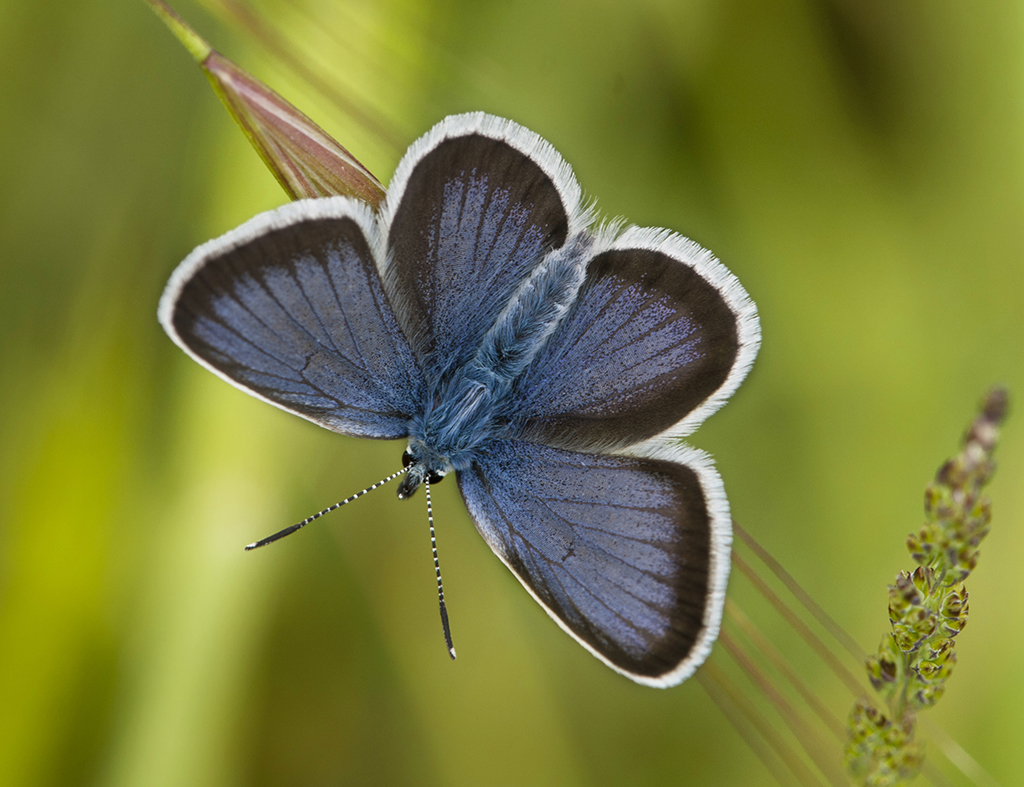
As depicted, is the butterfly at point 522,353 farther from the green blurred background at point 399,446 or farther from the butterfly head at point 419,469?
the green blurred background at point 399,446

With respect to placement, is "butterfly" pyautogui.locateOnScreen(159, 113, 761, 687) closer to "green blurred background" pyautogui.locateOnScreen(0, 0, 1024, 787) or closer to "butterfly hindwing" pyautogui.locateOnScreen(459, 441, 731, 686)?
"butterfly hindwing" pyautogui.locateOnScreen(459, 441, 731, 686)

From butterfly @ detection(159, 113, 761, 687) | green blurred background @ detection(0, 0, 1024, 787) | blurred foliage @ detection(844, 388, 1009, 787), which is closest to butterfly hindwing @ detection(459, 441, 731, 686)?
butterfly @ detection(159, 113, 761, 687)

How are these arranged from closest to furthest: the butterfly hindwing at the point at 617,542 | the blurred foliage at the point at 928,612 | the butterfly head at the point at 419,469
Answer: the blurred foliage at the point at 928,612
the butterfly hindwing at the point at 617,542
the butterfly head at the point at 419,469

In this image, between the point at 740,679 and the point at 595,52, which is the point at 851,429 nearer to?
the point at 740,679

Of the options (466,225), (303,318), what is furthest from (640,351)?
(303,318)

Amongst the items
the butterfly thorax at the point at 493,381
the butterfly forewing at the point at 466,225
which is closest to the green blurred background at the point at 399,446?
the butterfly forewing at the point at 466,225

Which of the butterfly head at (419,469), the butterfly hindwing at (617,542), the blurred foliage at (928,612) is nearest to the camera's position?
the blurred foliage at (928,612)

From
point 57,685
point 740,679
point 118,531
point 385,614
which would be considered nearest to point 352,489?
point 385,614
